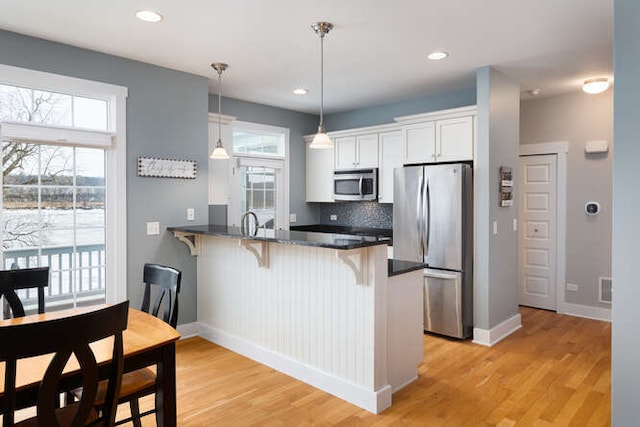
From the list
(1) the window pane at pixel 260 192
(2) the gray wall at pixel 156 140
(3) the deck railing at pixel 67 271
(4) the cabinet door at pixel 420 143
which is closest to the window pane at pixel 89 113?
(2) the gray wall at pixel 156 140

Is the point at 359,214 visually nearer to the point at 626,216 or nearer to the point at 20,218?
the point at 20,218

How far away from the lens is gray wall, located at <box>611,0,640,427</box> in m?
1.73

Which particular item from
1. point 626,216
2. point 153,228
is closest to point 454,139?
point 626,216

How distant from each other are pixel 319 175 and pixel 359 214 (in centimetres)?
82

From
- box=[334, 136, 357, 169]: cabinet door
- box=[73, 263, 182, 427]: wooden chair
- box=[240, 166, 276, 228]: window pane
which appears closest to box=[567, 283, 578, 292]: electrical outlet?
box=[334, 136, 357, 169]: cabinet door

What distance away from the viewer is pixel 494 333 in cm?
404

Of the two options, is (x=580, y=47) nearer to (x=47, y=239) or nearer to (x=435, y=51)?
(x=435, y=51)

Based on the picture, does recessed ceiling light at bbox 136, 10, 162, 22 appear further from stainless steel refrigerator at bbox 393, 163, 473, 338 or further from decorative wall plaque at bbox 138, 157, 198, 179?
stainless steel refrigerator at bbox 393, 163, 473, 338

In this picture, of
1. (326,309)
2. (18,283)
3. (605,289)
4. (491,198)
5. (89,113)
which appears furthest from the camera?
(605,289)

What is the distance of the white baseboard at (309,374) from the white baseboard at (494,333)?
163cm

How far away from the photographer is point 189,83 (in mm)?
4074

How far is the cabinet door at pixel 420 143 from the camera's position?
4.49m

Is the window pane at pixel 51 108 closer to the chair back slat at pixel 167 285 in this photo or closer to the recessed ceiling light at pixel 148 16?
the recessed ceiling light at pixel 148 16

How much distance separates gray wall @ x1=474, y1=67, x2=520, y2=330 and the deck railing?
354 cm
